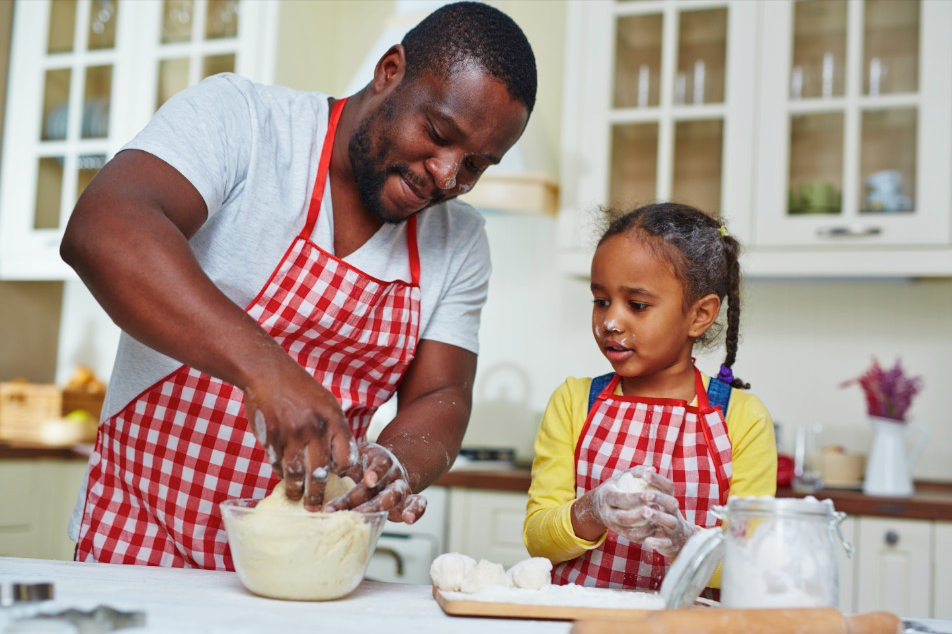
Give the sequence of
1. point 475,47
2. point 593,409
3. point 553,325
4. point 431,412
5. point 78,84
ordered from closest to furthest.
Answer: point 475,47 → point 431,412 → point 593,409 → point 553,325 → point 78,84

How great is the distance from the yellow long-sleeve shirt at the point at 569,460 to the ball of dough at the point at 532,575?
0.79 ft

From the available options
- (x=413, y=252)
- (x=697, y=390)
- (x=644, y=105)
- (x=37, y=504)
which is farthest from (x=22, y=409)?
(x=697, y=390)

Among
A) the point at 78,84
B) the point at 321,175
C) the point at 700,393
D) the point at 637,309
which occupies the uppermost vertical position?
the point at 78,84

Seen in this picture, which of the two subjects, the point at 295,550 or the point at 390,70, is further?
A: the point at 390,70

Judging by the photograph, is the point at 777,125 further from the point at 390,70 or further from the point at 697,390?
the point at 390,70

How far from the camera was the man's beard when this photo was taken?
3.87 feet

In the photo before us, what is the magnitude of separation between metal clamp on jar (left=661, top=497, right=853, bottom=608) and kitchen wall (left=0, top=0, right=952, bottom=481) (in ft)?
5.74

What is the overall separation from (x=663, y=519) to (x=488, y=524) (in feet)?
4.72

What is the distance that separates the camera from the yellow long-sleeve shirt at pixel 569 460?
120 cm

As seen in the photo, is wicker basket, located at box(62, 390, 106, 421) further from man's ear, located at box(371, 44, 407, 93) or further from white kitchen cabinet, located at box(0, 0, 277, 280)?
man's ear, located at box(371, 44, 407, 93)

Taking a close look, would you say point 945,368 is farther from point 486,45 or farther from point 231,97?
point 231,97

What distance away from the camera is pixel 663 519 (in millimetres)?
986

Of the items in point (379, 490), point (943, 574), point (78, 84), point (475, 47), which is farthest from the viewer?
point (78, 84)

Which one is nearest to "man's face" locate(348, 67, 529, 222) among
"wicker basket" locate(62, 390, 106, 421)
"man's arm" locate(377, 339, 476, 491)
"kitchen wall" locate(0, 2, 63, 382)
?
"man's arm" locate(377, 339, 476, 491)
